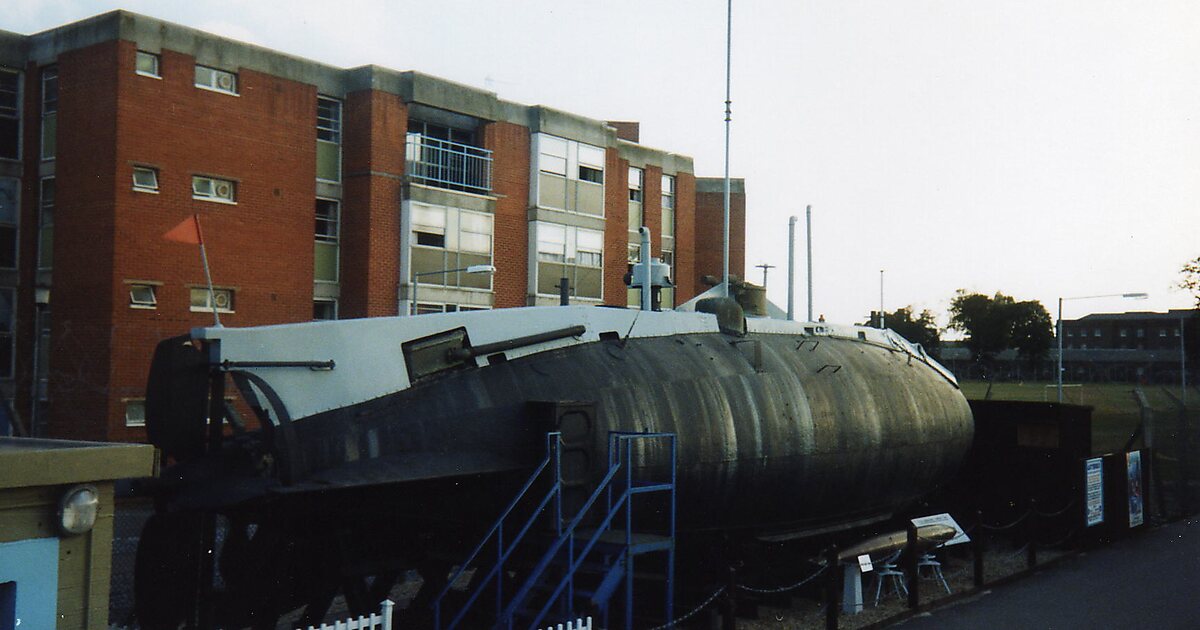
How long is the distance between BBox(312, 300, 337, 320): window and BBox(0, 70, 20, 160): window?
1058 cm

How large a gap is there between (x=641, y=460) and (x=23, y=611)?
7262mm

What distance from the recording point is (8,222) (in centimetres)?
3309

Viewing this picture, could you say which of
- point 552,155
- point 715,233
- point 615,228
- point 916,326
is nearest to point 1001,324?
point 916,326

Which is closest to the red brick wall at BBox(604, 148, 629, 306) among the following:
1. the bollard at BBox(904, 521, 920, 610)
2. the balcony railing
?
the balcony railing

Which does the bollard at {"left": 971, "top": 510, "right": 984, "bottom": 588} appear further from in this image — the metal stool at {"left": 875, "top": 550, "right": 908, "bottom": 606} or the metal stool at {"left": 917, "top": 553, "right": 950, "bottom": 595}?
the metal stool at {"left": 875, "top": 550, "right": 908, "bottom": 606}

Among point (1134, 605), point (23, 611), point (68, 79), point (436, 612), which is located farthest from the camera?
point (68, 79)

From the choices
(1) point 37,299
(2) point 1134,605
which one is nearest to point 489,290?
(1) point 37,299

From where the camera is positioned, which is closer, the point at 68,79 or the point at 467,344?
the point at 467,344

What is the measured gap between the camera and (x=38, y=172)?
32.8m

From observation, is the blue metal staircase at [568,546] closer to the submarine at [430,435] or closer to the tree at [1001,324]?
the submarine at [430,435]

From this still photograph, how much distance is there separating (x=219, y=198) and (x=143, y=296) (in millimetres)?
3926

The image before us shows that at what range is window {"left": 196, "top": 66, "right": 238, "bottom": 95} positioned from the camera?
104 feet

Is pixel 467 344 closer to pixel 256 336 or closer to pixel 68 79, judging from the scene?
pixel 256 336

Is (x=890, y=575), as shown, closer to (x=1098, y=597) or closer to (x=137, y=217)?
(x=1098, y=597)
